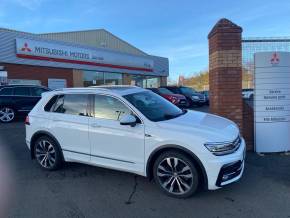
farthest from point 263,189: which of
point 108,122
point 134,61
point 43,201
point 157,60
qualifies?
point 157,60

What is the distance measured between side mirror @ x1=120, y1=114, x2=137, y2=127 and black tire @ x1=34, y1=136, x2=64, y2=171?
5.67ft

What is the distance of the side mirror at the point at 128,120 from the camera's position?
4.49m

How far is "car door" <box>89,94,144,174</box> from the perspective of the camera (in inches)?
181

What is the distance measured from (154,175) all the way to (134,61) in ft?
82.9

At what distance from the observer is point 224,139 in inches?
166

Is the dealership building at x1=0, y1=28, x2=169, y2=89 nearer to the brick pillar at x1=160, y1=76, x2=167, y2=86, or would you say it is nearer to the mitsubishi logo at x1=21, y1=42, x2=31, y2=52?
the mitsubishi logo at x1=21, y1=42, x2=31, y2=52

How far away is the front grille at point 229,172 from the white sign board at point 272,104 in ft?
8.83

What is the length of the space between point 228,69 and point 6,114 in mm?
10146

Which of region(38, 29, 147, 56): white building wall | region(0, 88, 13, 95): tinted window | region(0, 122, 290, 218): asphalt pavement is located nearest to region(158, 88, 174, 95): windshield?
region(0, 88, 13, 95): tinted window

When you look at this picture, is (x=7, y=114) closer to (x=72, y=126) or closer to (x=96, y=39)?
(x=72, y=126)

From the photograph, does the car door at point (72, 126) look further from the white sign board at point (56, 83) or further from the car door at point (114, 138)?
the white sign board at point (56, 83)

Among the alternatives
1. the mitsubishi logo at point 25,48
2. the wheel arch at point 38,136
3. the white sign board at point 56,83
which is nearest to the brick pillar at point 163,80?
the white sign board at point 56,83

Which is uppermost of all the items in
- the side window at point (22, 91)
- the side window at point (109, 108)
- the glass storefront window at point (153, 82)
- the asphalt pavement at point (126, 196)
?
the glass storefront window at point (153, 82)

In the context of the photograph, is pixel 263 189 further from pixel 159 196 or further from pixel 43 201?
pixel 43 201
